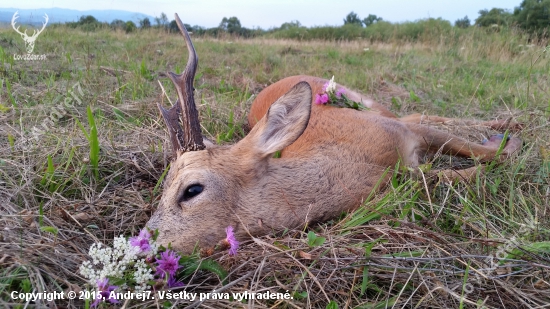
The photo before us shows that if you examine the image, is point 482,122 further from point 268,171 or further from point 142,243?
point 142,243

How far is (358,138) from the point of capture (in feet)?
8.64

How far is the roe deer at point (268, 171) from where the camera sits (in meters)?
1.99

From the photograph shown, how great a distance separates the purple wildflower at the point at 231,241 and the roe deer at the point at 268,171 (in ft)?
0.32

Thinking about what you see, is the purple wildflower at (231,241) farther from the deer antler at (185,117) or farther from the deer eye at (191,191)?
the deer antler at (185,117)

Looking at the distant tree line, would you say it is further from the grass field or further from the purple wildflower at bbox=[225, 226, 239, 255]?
the purple wildflower at bbox=[225, 226, 239, 255]

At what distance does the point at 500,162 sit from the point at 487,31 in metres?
10.7

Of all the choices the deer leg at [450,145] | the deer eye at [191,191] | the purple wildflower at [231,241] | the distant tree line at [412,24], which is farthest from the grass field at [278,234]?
the distant tree line at [412,24]

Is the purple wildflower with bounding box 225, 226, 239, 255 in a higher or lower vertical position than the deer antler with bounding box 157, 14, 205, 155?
lower

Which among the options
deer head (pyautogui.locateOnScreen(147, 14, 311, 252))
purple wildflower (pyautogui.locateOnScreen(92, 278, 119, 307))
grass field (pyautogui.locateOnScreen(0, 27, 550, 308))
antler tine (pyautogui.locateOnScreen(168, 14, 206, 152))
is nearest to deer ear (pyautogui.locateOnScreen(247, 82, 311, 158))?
deer head (pyautogui.locateOnScreen(147, 14, 311, 252))

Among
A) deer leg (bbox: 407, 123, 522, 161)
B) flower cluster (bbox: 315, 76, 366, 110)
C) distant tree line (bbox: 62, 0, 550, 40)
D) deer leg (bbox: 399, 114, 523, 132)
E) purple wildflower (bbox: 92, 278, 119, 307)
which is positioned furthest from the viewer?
distant tree line (bbox: 62, 0, 550, 40)

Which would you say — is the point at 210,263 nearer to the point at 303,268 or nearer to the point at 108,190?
the point at 303,268

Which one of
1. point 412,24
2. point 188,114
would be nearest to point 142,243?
point 188,114

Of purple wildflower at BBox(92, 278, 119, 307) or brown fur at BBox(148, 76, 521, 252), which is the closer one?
purple wildflower at BBox(92, 278, 119, 307)

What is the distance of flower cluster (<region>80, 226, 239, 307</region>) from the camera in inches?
59.3
